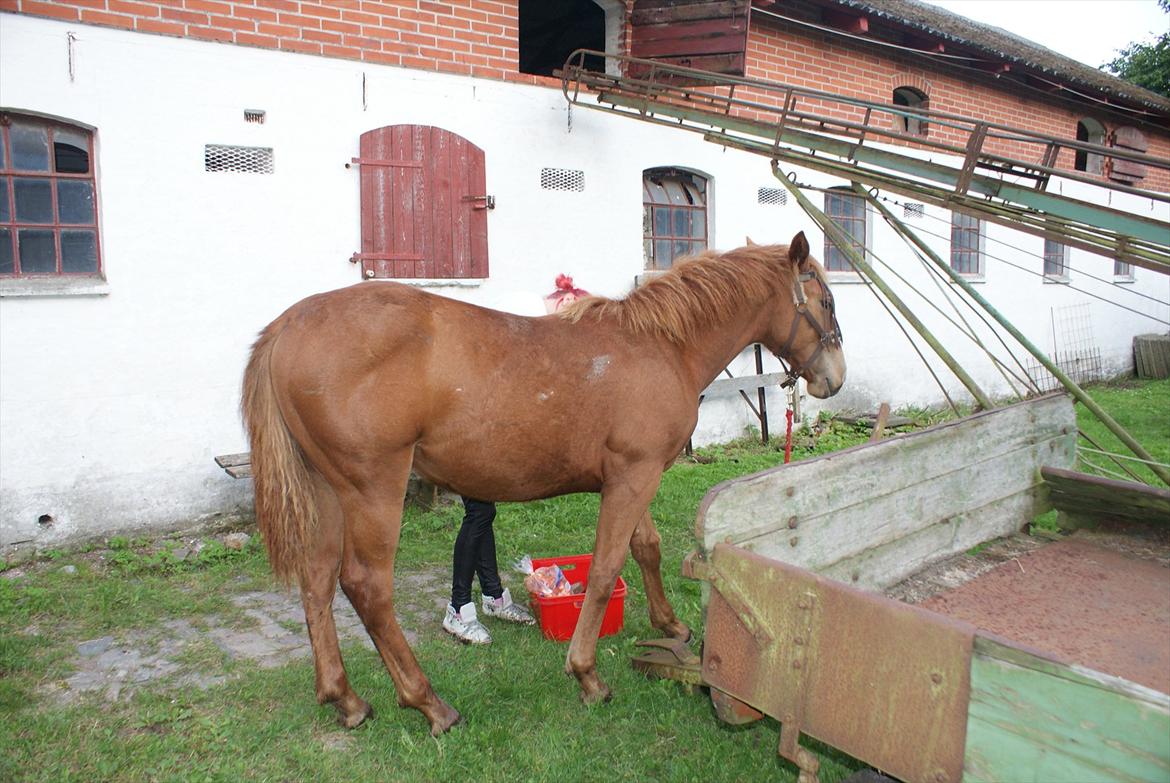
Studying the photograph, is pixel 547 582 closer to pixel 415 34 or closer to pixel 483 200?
pixel 483 200

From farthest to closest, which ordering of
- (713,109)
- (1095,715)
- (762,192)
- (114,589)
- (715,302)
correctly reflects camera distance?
(762,192) → (713,109) → (114,589) → (715,302) → (1095,715)

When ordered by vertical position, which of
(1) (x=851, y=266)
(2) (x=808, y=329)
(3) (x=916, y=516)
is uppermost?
(1) (x=851, y=266)

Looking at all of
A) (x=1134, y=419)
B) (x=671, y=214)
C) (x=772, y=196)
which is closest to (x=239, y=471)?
(x=671, y=214)

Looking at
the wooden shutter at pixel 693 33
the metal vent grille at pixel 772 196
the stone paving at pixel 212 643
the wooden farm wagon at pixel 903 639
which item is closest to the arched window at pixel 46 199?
the stone paving at pixel 212 643

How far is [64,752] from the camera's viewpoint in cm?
302

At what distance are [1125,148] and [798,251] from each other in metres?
13.2

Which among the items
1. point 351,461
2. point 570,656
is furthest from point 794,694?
point 351,461

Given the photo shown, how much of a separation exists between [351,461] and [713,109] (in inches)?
241

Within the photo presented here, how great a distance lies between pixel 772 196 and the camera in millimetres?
9062

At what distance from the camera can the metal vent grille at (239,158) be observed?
5.58 meters

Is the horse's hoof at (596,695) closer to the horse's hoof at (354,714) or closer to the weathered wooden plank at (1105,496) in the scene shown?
the horse's hoof at (354,714)

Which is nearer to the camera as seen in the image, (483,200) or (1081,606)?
(1081,606)

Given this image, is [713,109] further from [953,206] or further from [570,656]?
[570,656]

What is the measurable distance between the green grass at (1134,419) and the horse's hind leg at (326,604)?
5277 millimetres
